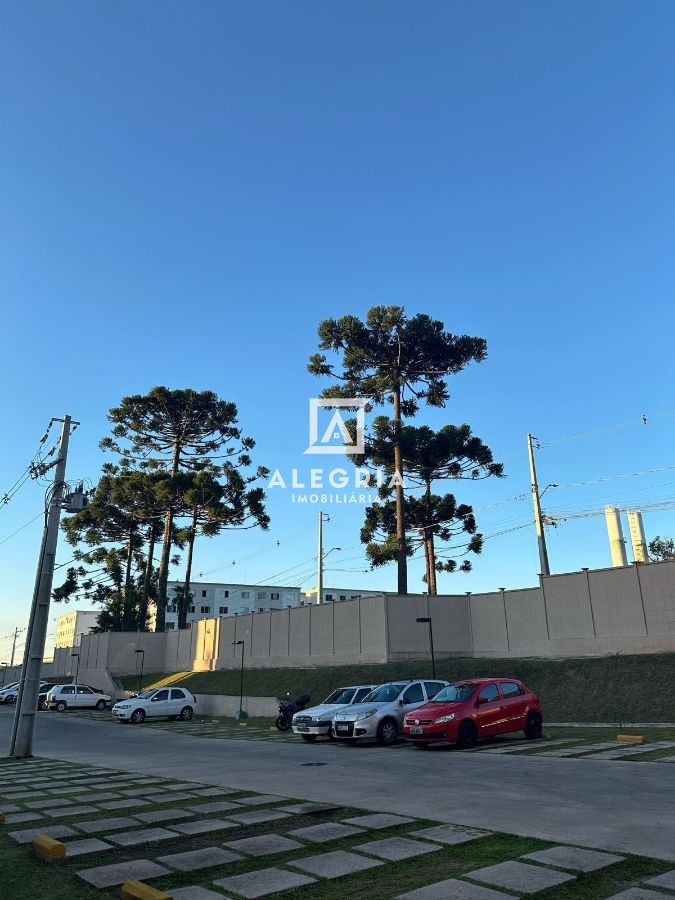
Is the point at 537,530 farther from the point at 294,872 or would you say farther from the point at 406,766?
the point at 294,872

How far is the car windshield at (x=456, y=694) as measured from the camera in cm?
1594

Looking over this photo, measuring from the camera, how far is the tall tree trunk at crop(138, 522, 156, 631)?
6003 cm

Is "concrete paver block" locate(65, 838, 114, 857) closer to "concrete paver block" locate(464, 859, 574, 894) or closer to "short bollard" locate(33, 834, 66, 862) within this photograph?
"short bollard" locate(33, 834, 66, 862)

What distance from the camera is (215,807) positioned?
8.27 metres

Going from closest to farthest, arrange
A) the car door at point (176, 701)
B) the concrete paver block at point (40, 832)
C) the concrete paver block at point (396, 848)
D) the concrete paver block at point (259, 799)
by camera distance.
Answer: the concrete paver block at point (396, 848) < the concrete paver block at point (40, 832) < the concrete paver block at point (259, 799) < the car door at point (176, 701)

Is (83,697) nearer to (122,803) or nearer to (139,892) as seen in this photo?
(122,803)

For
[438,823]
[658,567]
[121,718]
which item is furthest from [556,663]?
[438,823]

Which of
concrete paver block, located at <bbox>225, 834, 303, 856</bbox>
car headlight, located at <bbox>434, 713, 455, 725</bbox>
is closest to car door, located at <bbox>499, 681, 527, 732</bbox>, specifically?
car headlight, located at <bbox>434, 713, 455, 725</bbox>

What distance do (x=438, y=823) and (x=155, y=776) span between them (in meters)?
6.58

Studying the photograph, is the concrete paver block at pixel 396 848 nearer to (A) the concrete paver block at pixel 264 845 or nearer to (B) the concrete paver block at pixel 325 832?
(B) the concrete paver block at pixel 325 832

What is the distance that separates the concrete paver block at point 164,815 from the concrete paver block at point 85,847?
963mm

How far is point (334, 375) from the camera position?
44938 mm

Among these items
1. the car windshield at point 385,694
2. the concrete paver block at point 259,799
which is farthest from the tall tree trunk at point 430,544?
the concrete paver block at point 259,799

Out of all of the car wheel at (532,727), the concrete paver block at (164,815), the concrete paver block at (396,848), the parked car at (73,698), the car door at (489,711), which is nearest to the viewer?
the concrete paver block at (396,848)
